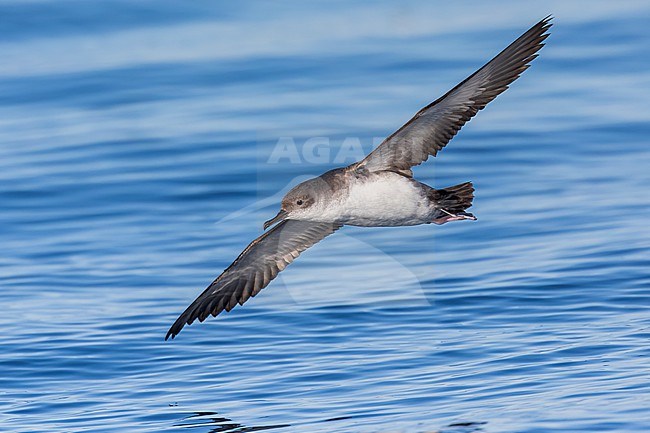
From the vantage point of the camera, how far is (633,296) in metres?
10.7

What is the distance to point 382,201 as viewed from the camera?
826 centimetres

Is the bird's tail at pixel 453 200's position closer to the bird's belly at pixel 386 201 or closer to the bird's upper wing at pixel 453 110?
the bird's belly at pixel 386 201

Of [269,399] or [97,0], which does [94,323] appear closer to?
[269,399]

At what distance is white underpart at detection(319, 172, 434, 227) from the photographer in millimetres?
8281

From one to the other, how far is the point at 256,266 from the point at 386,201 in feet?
5.19

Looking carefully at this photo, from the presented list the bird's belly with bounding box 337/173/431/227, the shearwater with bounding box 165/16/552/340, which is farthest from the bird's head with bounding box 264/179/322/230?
the bird's belly with bounding box 337/173/431/227

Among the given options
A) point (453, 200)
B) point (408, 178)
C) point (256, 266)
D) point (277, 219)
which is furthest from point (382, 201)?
point (256, 266)

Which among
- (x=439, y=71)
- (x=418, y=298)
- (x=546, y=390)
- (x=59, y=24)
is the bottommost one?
(x=546, y=390)

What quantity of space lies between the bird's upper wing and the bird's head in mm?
337

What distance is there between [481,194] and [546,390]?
513 cm

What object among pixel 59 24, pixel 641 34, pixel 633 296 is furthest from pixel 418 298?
pixel 59 24

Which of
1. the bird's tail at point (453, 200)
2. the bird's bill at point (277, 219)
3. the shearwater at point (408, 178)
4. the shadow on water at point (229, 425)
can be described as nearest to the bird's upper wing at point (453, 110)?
the shearwater at point (408, 178)

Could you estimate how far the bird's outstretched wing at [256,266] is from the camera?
923cm

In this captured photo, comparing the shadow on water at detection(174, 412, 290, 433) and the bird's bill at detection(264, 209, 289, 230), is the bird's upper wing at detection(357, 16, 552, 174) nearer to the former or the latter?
the bird's bill at detection(264, 209, 289, 230)
